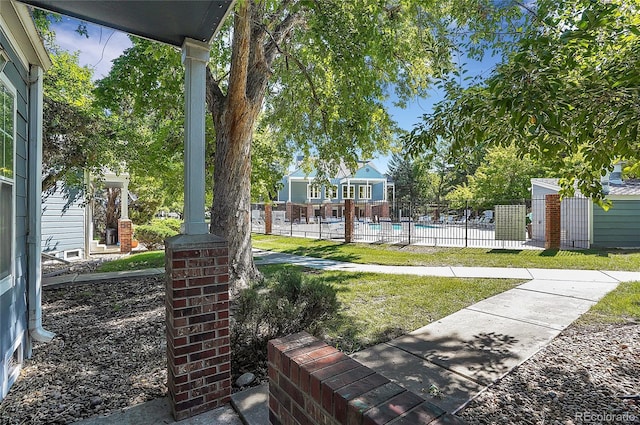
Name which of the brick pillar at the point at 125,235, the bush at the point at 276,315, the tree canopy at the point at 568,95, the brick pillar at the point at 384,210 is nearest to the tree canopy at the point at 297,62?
the tree canopy at the point at 568,95

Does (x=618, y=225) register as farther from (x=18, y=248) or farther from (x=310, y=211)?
(x=310, y=211)

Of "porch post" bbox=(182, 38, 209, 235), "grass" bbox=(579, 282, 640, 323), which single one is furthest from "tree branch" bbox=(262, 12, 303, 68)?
"grass" bbox=(579, 282, 640, 323)

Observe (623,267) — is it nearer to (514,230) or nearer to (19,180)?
(514,230)

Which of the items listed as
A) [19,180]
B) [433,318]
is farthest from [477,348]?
[19,180]

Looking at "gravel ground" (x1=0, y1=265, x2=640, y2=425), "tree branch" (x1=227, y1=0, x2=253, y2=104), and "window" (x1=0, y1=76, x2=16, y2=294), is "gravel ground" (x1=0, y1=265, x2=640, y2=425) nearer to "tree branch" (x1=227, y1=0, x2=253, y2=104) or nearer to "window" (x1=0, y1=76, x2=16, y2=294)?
"window" (x1=0, y1=76, x2=16, y2=294)

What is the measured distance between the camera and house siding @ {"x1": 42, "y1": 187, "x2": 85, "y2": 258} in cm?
1073

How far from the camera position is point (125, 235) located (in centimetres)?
1342

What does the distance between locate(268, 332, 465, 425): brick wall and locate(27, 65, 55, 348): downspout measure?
3.26m

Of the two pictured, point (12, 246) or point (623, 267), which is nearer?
point (12, 246)

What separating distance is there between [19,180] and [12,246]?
698 millimetres

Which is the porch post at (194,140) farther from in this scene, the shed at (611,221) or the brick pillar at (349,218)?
the shed at (611,221)

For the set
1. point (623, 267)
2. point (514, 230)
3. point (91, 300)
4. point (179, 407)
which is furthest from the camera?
point (514, 230)

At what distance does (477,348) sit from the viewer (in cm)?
361

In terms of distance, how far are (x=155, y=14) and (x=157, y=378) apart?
118 inches
